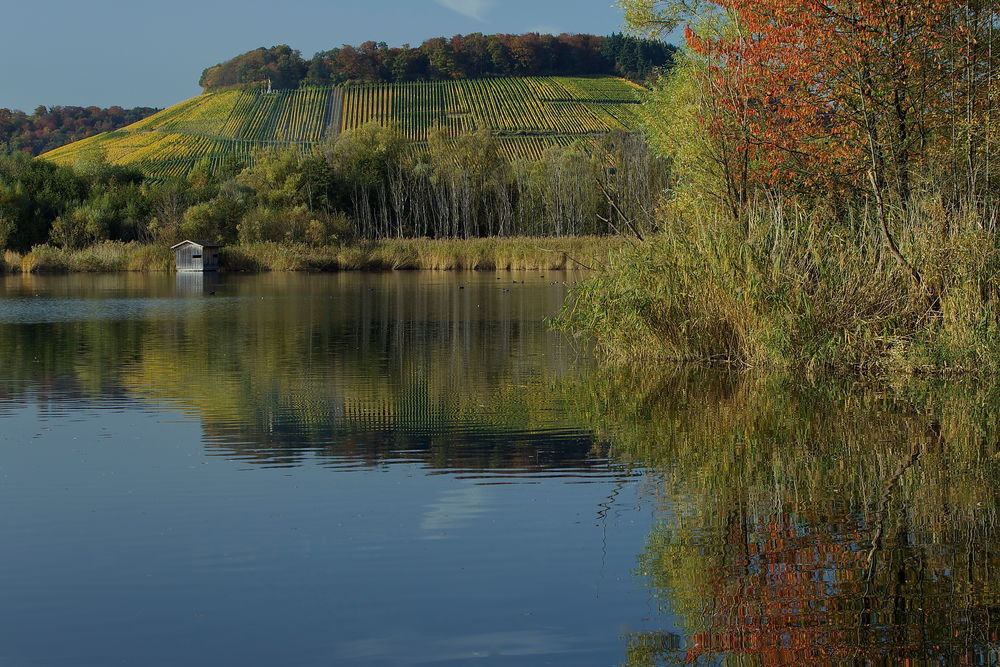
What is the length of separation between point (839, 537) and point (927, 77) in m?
11.3

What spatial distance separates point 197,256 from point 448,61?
77.6 meters

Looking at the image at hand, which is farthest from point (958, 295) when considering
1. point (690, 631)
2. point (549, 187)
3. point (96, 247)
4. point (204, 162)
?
point (204, 162)

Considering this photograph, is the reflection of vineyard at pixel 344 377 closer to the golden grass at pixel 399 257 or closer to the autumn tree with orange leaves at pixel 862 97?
the autumn tree with orange leaves at pixel 862 97

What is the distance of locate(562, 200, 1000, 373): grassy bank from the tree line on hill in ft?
150

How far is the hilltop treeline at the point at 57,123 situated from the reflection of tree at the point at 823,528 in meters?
150

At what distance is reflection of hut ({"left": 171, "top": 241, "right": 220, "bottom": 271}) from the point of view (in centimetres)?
5841

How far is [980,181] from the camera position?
55.2ft

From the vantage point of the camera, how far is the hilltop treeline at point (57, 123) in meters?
151

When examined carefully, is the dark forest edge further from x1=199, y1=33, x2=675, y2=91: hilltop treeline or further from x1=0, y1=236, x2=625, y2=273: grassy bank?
x1=199, y1=33, x2=675, y2=91: hilltop treeline

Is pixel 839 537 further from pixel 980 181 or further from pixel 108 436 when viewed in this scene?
pixel 980 181

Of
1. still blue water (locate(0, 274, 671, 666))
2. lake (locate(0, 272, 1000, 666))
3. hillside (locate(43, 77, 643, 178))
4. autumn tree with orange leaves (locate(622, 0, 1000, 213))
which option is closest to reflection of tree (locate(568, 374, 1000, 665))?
lake (locate(0, 272, 1000, 666))

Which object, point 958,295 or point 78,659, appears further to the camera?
point 958,295

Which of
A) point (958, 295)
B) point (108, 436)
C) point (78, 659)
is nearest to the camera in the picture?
point (78, 659)

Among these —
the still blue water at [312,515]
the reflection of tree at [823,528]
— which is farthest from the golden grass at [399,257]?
the reflection of tree at [823,528]
